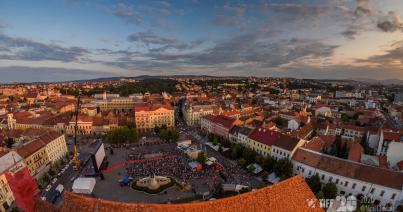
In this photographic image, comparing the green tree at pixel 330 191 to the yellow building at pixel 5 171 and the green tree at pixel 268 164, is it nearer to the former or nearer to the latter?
the green tree at pixel 268 164

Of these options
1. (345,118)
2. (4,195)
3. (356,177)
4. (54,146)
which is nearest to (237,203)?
(356,177)

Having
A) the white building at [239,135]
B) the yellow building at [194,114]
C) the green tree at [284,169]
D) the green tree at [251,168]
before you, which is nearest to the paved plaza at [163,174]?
the green tree at [251,168]

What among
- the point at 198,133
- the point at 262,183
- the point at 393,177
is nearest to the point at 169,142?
the point at 198,133

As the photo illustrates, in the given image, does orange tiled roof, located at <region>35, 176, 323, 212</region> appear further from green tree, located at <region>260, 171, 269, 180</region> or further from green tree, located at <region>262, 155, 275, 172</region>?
green tree, located at <region>262, 155, 275, 172</region>

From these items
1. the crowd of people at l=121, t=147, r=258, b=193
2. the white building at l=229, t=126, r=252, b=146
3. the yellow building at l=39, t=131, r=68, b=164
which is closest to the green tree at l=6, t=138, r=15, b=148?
the yellow building at l=39, t=131, r=68, b=164

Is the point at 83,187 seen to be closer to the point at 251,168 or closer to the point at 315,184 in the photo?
the point at 251,168

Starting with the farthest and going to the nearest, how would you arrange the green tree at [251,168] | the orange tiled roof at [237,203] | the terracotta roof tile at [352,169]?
the green tree at [251,168]
the terracotta roof tile at [352,169]
the orange tiled roof at [237,203]
